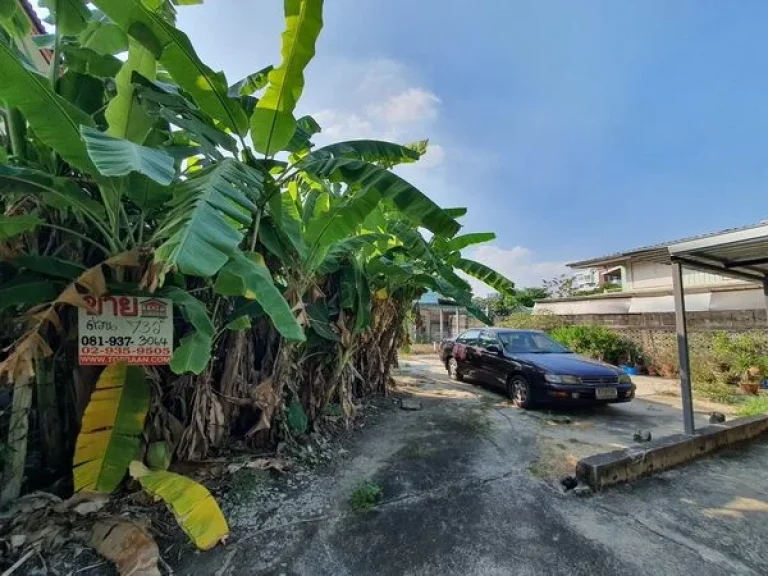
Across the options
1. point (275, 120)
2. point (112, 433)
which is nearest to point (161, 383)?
point (112, 433)

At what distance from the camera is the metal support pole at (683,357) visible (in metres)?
4.44

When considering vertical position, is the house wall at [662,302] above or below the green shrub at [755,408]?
above

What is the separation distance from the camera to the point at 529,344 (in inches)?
289

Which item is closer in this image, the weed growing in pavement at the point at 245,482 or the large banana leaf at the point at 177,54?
the large banana leaf at the point at 177,54

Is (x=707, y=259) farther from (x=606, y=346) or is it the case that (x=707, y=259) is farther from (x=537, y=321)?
(x=537, y=321)

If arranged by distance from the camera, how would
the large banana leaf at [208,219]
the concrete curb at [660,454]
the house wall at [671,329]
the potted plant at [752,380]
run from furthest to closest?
the house wall at [671,329] → the potted plant at [752,380] → the concrete curb at [660,454] → the large banana leaf at [208,219]

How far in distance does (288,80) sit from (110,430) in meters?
3.02

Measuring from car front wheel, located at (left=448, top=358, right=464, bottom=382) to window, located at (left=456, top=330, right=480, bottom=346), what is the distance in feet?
1.83

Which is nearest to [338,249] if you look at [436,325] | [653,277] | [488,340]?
[488,340]

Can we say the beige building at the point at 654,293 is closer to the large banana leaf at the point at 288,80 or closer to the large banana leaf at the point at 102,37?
the large banana leaf at the point at 288,80

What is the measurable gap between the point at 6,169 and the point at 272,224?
5.82ft

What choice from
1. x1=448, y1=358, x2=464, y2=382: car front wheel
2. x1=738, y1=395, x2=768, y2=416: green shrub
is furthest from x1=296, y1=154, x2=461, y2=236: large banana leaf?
x1=448, y1=358, x2=464, y2=382: car front wheel

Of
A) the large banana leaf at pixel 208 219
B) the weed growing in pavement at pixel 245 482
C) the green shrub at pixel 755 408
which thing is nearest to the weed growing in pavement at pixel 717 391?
the green shrub at pixel 755 408

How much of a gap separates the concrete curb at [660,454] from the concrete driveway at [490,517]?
0.12 m
